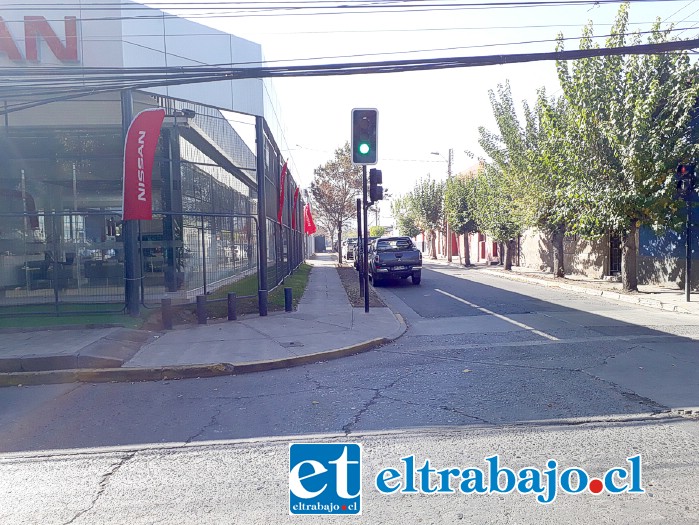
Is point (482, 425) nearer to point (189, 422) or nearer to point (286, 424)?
point (286, 424)

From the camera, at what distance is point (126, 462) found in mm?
4781

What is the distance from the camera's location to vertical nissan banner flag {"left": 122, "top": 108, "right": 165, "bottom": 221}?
11.0m

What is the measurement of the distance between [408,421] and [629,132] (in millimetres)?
12965

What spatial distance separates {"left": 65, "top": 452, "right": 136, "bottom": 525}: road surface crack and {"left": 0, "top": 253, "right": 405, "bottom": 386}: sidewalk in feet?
10.1

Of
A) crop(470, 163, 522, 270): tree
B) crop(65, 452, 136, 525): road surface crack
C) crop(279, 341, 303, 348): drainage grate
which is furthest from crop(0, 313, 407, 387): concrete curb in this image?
crop(470, 163, 522, 270): tree

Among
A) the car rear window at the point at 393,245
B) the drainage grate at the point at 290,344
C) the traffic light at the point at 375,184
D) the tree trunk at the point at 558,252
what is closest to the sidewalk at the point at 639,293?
the tree trunk at the point at 558,252

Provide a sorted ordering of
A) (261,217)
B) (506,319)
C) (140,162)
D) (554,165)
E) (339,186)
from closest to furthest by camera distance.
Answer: (140,162) < (506,319) < (261,217) < (554,165) < (339,186)

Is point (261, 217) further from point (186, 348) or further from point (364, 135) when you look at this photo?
point (186, 348)

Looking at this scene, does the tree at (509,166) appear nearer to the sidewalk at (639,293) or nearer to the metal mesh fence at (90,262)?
the sidewalk at (639,293)

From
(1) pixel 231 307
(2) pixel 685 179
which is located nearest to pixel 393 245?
(2) pixel 685 179

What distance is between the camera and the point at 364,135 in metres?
12.3

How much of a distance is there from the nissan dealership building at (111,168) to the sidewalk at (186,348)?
212 centimetres

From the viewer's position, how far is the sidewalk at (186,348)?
26.0 ft

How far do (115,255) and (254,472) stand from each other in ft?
32.0
